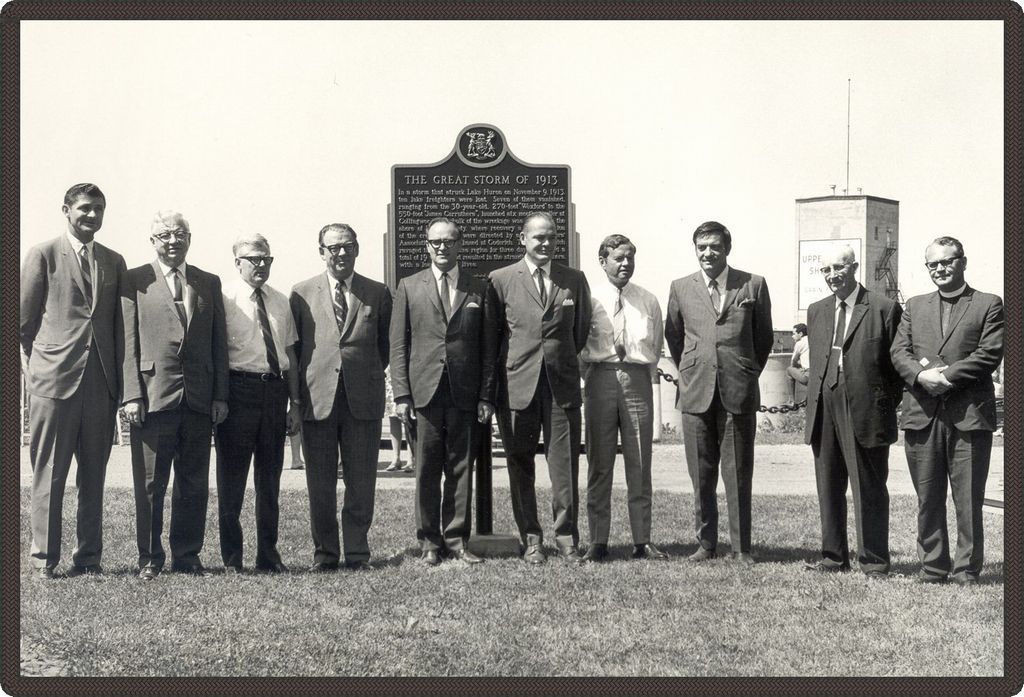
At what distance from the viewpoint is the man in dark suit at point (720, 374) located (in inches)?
323

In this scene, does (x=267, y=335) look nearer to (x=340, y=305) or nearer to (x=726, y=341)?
(x=340, y=305)

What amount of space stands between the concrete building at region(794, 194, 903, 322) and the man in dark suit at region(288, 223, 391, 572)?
4652 centimetres

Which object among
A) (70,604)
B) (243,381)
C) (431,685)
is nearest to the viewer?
(431,685)

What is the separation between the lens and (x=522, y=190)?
867 centimetres

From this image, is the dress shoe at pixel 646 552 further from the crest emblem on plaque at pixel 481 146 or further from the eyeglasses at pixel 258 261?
the eyeglasses at pixel 258 261

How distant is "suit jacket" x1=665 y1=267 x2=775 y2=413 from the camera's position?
819 centimetres

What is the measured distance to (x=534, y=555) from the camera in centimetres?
816

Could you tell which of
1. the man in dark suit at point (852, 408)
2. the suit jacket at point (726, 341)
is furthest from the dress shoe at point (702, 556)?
the suit jacket at point (726, 341)

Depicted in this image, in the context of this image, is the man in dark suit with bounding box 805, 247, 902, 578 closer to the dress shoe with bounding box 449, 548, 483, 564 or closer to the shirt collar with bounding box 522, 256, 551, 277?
the shirt collar with bounding box 522, 256, 551, 277

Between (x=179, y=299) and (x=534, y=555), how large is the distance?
9.45 feet

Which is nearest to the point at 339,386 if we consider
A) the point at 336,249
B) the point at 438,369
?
the point at 438,369
